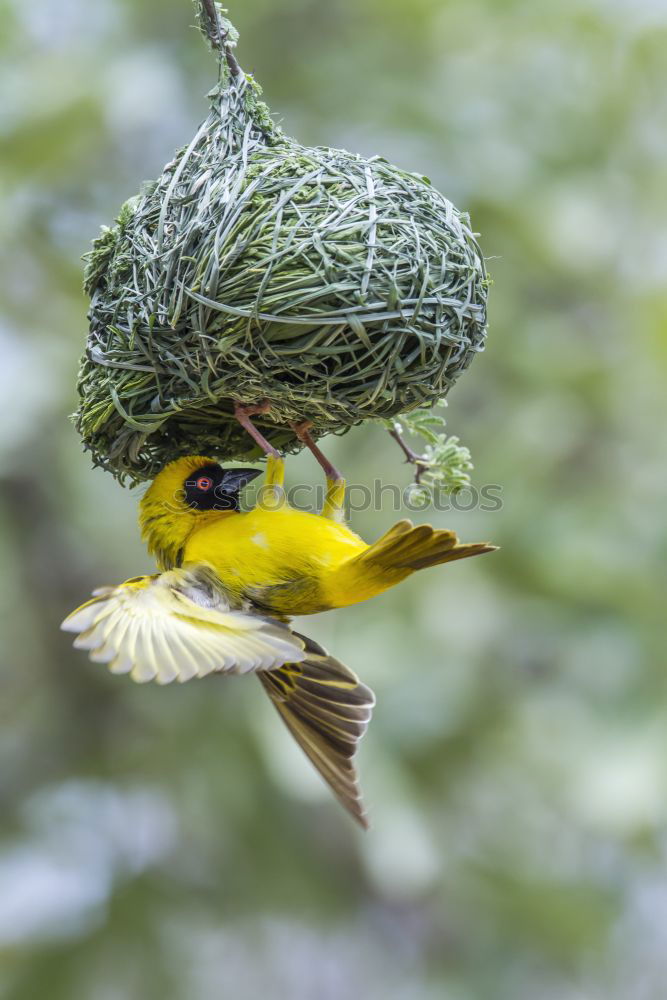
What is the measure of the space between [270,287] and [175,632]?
32.2 inches

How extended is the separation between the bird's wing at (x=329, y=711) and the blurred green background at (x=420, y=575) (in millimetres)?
1388

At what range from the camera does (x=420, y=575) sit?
513 cm

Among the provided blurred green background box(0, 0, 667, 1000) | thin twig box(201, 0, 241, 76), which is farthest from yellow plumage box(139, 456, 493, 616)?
blurred green background box(0, 0, 667, 1000)

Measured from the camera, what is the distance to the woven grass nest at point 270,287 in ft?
7.53

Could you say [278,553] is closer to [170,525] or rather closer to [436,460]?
[170,525]

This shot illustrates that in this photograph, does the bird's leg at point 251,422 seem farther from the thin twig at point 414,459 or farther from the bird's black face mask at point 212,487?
the thin twig at point 414,459

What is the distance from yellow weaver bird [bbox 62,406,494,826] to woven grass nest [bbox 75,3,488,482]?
0.90 ft

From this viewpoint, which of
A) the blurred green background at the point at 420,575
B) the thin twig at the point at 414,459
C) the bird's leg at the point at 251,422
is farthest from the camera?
the blurred green background at the point at 420,575

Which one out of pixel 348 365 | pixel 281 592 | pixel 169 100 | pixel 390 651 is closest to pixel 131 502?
pixel 390 651

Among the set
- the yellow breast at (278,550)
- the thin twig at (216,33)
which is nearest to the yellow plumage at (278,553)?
the yellow breast at (278,550)

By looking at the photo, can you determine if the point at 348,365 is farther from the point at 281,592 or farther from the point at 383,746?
the point at 383,746

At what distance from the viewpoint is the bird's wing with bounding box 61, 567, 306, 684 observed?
2297 mm

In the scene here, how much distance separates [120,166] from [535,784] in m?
3.58

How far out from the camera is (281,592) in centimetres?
285
